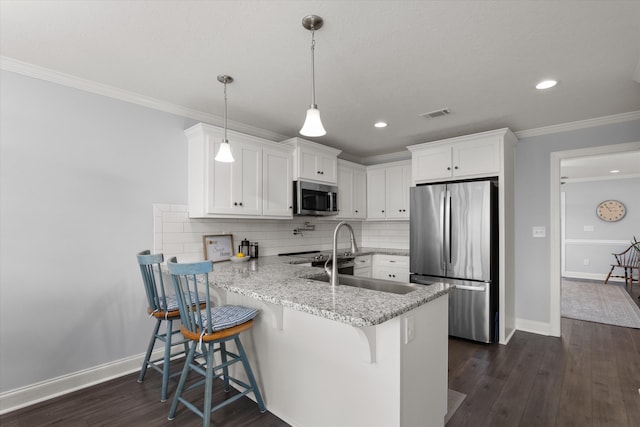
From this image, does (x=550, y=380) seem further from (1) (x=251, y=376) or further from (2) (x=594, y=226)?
(2) (x=594, y=226)

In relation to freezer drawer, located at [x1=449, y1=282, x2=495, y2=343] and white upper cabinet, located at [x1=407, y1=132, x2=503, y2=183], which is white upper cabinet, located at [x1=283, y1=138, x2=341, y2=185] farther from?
freezer drawer, located at [x1=449, y1=282, x2=495, y2=343]

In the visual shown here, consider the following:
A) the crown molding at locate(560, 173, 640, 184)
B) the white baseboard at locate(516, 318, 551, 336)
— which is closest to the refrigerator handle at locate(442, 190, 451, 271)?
the white baseboard at locate(516, 318, 551, 336)

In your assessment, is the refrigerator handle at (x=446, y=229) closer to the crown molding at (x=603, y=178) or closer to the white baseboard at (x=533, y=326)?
the white baseboard at (x=533, y=326)

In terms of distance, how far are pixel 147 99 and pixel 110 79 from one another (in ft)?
1.26

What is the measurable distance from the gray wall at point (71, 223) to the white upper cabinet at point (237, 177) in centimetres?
31

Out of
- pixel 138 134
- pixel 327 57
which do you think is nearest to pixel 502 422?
pixel 327 57

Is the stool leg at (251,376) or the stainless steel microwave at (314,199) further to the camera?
the stainless steel microwave at (314,199)

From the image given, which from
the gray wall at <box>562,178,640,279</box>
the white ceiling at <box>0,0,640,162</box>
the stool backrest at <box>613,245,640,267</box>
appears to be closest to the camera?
the white ceiling at <box>0,0,640,162</box>

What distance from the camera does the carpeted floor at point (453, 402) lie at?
7.10 ft

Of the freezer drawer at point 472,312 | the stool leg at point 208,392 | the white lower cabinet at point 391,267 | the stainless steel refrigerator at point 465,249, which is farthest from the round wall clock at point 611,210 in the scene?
the stool leg at point 208,392

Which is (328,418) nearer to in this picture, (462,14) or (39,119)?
(462,14)

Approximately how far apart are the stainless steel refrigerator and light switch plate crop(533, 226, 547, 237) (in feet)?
2.44

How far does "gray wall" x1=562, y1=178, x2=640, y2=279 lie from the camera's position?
23.5 ft

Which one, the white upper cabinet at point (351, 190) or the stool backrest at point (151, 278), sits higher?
the white upper cabinet at point (351, 190)
